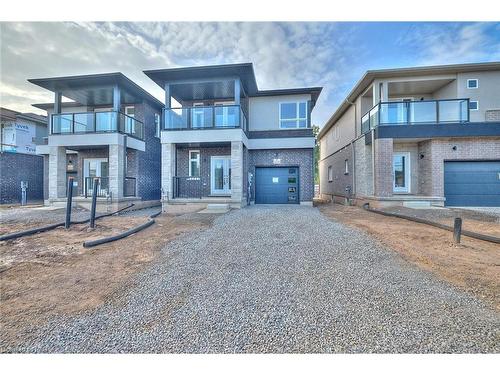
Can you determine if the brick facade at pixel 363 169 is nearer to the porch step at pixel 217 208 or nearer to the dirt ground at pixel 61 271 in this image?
the porch step at pixel 217 208

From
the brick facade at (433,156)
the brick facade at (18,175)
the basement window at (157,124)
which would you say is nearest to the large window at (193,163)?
the basement window at (157,124)

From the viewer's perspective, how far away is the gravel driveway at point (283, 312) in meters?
2.30

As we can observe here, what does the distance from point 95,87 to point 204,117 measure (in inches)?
242

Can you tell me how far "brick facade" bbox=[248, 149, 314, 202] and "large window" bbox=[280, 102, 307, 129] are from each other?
151 centimetres

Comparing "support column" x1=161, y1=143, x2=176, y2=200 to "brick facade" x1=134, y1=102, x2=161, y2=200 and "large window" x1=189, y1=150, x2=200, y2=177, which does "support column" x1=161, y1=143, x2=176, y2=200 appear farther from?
"brick facade" x1=134, y1=102, x2=161, y2=200

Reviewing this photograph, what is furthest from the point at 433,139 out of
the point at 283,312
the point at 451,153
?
the point at 283,312

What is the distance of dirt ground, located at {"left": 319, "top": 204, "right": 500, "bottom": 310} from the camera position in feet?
11.0

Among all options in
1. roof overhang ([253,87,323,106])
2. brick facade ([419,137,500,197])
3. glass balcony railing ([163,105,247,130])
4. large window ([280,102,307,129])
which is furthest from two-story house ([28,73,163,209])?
brick facade ([419,137,500,197])

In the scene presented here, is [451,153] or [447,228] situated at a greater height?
[451,153]

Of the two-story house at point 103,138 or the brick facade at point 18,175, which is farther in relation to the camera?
the brick facade at point 18,175

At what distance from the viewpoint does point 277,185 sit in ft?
46.0

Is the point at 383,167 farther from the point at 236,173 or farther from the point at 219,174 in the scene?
the point at 219,174
